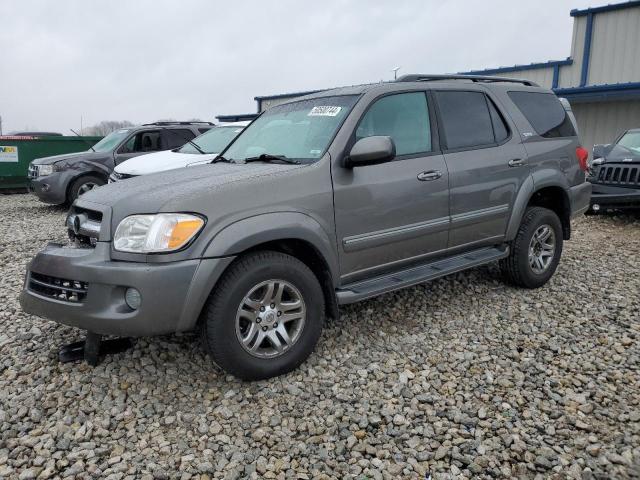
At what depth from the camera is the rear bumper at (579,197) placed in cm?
486

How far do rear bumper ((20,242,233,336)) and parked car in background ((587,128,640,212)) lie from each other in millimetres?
7250

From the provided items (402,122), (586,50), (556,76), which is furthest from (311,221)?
(586,50)

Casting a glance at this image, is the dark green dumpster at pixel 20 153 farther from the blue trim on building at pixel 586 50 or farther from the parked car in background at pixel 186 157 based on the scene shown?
the blue trim on building at pixel 586 50

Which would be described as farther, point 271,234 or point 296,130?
point 296,130

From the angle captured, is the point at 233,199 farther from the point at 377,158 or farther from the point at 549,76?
the point at 549,76

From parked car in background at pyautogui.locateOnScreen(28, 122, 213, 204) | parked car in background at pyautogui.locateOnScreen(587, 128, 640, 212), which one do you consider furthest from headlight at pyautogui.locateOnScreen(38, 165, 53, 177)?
parked car in background at pyautogui.locateOnScreen(587, 128, 640, 212)

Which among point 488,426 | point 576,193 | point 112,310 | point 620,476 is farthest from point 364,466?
point 576,193

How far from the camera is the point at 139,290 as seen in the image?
8.68 feet

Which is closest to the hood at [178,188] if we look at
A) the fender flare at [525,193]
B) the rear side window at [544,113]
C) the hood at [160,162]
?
the fender flare at [525,193]

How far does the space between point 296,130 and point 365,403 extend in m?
2.05

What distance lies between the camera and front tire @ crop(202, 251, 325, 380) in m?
2.84

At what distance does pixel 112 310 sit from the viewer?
272cm

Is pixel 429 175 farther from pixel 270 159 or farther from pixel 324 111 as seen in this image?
pixel 270 159

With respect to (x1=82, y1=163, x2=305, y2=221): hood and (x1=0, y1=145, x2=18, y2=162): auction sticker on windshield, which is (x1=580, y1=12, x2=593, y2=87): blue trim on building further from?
(x1=0, y1=145, x2=18, y2=162): auction sticker on windshield
